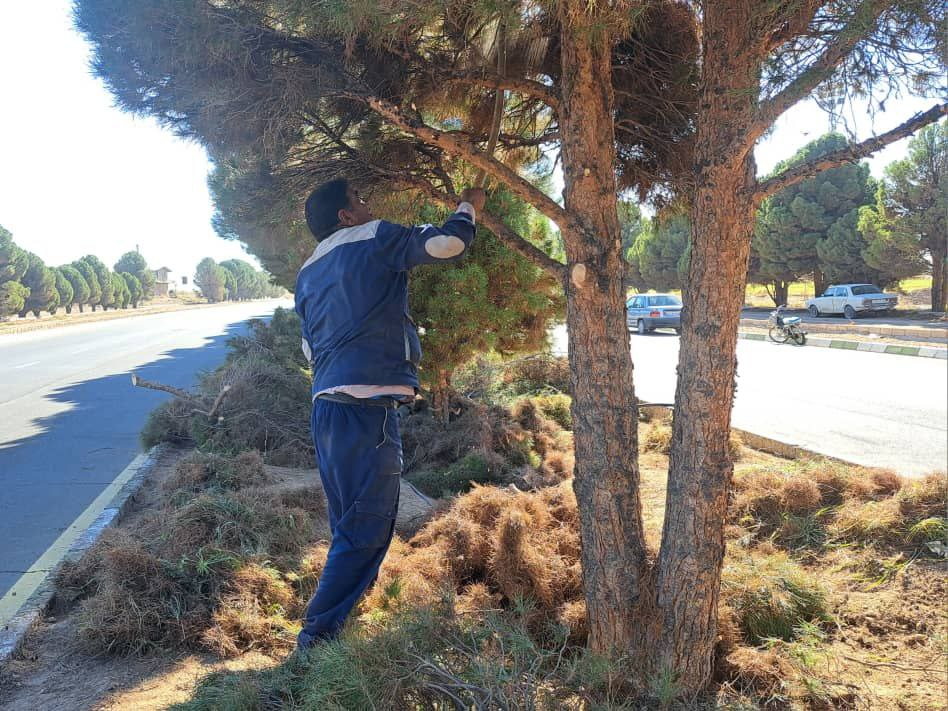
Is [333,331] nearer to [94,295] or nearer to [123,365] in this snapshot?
[123,365]

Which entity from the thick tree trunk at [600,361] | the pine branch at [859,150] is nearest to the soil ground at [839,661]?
the thick tree trunk at [600,361]

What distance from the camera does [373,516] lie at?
2.90 metres

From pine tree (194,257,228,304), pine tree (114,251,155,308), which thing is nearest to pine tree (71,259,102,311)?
pine tree (114,251,155,308)

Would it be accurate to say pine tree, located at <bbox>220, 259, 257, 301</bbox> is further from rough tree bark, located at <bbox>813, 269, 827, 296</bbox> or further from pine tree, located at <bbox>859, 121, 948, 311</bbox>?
pine tree, located at <bbox>859, 121, 948, 311</bbox>

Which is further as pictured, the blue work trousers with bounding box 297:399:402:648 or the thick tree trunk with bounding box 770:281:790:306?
the thick tree trunk with bounding box 770:281:790:306

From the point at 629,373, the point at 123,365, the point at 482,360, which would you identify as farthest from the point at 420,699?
the point at 123,365

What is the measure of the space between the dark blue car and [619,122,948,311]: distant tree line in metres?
2.75

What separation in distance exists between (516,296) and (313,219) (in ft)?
13.2

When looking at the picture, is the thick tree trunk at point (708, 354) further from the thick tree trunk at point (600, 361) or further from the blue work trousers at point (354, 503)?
the blue work trousers at point (354, 503)

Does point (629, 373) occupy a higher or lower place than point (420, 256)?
lower

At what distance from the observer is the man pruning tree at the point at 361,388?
2.86 meters

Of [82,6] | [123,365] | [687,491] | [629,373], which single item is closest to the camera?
[687,491]

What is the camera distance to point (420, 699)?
2.21 metres

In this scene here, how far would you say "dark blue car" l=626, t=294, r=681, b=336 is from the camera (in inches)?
1089
